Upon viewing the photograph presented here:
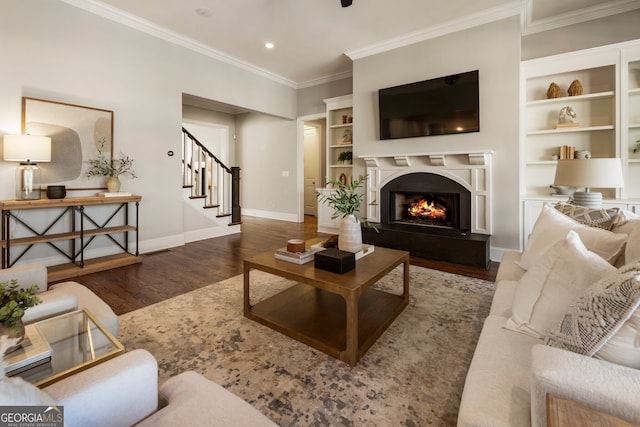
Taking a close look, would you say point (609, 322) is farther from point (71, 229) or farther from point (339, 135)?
point (339, 135)

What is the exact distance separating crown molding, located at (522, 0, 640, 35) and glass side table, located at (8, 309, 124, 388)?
195 inches

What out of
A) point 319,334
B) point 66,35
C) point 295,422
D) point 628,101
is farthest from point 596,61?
point 66,35

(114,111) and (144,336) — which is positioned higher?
(114,111)

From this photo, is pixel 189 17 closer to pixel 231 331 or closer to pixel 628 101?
pixel 231 331

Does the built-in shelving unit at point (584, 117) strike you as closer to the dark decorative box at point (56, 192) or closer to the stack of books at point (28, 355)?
the stack of books at point (28, 355)

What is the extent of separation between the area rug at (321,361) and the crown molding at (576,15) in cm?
364

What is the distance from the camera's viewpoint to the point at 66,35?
11.3 ft

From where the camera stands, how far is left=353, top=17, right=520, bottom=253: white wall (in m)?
3.76

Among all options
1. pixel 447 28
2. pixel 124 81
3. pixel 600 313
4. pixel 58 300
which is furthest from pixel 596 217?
pixel 124 81

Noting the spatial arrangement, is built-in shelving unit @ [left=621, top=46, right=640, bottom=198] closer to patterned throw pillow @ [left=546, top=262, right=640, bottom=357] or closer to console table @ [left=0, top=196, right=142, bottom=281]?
patterned throw pillow @ [left=546, top=262, right=640, bottom=357]

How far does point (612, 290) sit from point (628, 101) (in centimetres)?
407

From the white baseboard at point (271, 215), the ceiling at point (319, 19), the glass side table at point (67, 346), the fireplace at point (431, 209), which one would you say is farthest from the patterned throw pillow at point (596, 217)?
the white baseboard at point (271, 215)

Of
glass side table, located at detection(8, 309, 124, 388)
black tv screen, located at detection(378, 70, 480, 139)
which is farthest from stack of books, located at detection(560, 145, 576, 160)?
glass side table, located at detection(8, 309, 124, 388)

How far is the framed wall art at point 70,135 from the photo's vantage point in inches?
130
